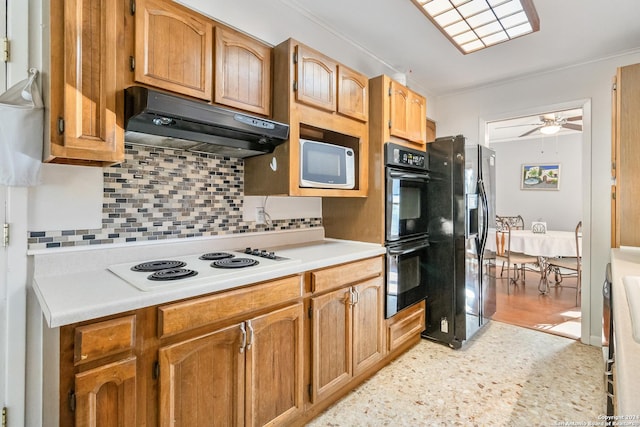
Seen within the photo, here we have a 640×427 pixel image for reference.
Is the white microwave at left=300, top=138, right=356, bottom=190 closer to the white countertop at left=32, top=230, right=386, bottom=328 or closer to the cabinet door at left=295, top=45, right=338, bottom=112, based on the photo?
the cabinet door at left=295, top=45, right=338, bottom=112

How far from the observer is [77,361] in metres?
0.99

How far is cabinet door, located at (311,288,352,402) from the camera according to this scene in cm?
176

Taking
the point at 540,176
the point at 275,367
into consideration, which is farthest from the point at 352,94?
the point at 540,176

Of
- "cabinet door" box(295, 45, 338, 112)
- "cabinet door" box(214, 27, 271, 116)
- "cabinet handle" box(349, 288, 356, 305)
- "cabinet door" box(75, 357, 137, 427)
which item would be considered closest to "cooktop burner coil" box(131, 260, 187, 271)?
"cabinet door" box(75, 357, 137, 427)

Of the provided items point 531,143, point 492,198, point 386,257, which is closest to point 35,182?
point 386,257

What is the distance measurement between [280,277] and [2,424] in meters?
1.25

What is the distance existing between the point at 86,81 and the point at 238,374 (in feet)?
4.29

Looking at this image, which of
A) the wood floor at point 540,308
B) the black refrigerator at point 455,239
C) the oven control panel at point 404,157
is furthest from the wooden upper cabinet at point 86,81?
the wood floor at point 540,308

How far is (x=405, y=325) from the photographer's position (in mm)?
2533

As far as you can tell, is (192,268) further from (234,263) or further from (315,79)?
(315,79)

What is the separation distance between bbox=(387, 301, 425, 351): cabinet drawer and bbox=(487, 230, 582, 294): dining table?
1.84 meters

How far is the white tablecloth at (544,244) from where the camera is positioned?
412 cm

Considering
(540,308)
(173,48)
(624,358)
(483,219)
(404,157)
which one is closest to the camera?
(624,358)

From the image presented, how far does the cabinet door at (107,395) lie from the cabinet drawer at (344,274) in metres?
0.91
